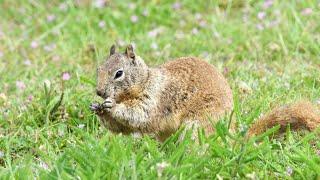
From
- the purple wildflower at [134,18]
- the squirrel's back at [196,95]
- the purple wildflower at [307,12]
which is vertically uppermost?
the purple wildflower at [134,18]

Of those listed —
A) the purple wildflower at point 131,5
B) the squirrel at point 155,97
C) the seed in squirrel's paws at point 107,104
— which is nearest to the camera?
the seed in squirrel's paws at point 107,104

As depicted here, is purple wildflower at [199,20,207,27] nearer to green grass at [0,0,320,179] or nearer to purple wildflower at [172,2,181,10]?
green grass at [0,0,320,179]

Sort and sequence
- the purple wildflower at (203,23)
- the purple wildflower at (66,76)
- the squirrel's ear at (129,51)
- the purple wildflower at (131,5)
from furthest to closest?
the purple wildflower at (131,5) → the purple wildflower at (203,23) → the purple wildflower at (66,76) → the squirrel's ear at (129,51)

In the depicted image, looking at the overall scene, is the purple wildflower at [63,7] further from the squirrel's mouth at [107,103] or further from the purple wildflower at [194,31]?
the squirrel's mouth at [107,103]

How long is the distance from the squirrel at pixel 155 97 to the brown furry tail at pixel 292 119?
2.0 inches

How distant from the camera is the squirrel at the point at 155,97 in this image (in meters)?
4.44

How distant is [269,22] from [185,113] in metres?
2.45

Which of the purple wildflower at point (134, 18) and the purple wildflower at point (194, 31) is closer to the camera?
the purple wildflower at point (194, 31)

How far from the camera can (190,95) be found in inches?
179

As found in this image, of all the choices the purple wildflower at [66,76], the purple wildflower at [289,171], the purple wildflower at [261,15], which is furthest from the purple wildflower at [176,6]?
the purple wildflower at [289,171]

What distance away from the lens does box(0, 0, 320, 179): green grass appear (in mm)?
3711

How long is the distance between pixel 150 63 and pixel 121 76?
5.61 feet

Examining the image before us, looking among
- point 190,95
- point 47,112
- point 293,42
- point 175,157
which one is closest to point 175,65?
point 190,95

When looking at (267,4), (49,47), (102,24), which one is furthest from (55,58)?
(267,4)
